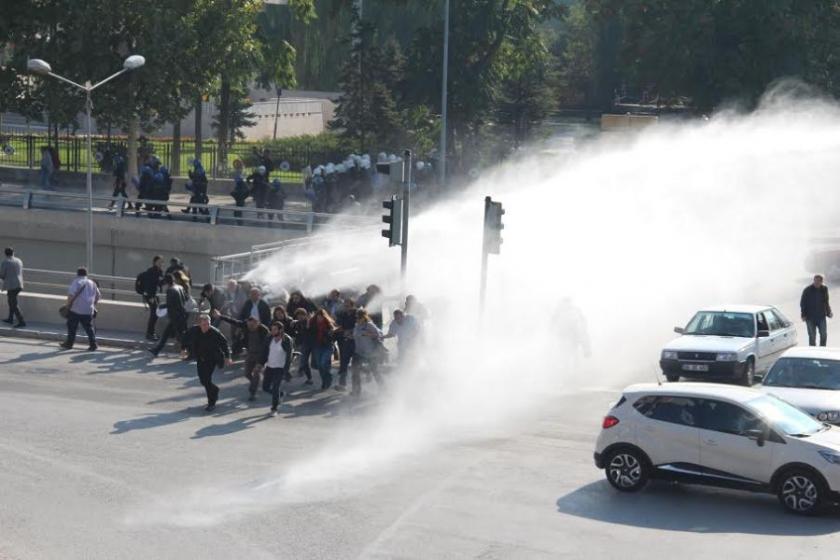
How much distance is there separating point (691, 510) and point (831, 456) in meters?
1.60

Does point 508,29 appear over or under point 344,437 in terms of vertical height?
over

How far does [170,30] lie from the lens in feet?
148

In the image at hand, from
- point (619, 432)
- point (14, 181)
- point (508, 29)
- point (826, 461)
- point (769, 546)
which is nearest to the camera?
point (769, 546)

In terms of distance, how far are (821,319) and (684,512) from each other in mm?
11025

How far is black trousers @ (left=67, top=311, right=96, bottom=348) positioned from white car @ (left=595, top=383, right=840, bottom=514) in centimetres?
1171

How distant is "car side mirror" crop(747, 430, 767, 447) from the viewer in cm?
1522

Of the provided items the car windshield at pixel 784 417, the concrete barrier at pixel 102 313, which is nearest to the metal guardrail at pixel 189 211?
the concrete barrier at pixel 102 313

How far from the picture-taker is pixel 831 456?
14836 mm

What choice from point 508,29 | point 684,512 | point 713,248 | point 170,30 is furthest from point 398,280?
point 508,29

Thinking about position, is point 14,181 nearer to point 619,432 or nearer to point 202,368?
point 202,368

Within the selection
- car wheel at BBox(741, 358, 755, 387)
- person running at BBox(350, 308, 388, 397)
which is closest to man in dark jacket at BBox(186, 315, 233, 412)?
person running at BBox(350, 308, 388, 397)

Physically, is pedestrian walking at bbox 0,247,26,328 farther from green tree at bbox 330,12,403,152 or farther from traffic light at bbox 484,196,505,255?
green tree at bbox 330,12,403,152

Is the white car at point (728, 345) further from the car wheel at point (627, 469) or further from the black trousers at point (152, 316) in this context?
the black trousers at point (152, 316)

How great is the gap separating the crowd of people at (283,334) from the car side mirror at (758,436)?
7498 millimetres
